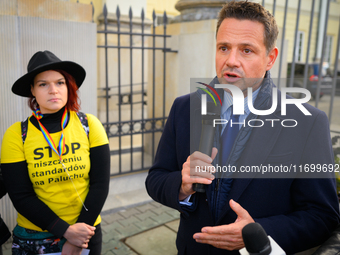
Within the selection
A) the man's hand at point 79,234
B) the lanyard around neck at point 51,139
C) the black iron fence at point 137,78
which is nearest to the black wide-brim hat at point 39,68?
the lanyard around neck at point 51,139

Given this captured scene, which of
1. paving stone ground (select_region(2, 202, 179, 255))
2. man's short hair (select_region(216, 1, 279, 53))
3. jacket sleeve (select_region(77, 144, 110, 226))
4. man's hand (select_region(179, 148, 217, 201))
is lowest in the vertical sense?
paving stone ground (select_region(2, 202, 179, 255))

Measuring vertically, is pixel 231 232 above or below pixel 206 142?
below

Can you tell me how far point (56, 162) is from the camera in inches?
82.4

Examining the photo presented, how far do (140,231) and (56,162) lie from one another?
78.4 inches

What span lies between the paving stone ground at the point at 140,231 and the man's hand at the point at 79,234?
1.33m

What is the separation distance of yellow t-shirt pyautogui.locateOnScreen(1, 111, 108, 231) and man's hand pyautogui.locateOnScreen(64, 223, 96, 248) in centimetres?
11

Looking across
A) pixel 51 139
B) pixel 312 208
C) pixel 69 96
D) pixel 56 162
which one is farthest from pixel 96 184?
pixel 312 208

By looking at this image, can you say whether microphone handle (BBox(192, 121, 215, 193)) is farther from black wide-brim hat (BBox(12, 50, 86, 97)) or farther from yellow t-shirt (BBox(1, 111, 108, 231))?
black wide-brim hat (BBox(12, 50, 86, 97))

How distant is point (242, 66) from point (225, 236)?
0.80m

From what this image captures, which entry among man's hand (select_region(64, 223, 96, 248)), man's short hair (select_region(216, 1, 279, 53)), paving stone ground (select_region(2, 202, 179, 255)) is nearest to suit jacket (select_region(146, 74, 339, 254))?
man's short hair (select_region(216, 1, 279, 53))

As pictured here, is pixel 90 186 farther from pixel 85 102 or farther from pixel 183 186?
pixel 85 102

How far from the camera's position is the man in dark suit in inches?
55.2

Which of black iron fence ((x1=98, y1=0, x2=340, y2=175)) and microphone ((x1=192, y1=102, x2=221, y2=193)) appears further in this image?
black iron fence ((x1=98, y1=0, x2=340, y2=175))

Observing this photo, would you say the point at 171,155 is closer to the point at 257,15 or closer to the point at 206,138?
the point at 206,138
